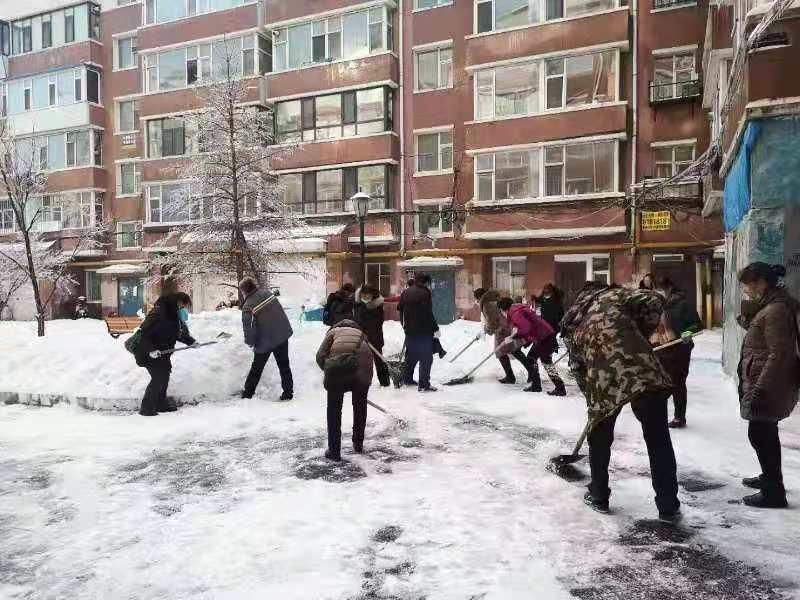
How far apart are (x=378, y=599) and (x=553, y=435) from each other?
4.10 m

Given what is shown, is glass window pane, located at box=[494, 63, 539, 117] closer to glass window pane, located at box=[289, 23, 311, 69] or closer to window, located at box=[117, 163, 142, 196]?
glass window pane, located at box=[289, 23, 311, 69]

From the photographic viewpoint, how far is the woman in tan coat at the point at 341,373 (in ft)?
18.8

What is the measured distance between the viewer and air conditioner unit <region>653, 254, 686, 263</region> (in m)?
21.1

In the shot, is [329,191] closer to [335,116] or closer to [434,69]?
[335,116]

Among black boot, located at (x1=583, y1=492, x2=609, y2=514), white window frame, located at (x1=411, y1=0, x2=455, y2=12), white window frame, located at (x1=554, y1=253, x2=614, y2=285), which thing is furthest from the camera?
white window frame, located at (x1=411, y1=0, x2=455, y2=12)

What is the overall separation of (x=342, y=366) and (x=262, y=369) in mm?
3601

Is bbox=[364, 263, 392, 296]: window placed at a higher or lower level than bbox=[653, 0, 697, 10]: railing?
lower

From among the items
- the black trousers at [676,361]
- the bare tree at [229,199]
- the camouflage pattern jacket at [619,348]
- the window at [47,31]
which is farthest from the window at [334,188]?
the camouflage pattern jacket at [619,348]

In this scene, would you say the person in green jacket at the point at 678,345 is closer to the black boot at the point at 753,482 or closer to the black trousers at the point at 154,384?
the black boot at the point at 753,482

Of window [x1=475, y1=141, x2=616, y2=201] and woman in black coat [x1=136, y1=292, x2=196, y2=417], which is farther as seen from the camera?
window [x1=475, y1=141, x2=616, y2=201]

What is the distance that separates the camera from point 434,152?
25.3 metres

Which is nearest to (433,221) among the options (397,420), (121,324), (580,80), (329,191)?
A: (329,191)

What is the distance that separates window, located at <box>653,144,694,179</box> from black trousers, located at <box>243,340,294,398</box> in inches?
679

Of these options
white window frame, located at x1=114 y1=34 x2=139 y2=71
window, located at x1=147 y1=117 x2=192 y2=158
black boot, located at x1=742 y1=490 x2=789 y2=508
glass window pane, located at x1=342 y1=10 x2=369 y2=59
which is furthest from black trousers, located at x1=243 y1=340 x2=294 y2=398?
white window frame, located at x1=114 y1=34 x2=139 y2=71
